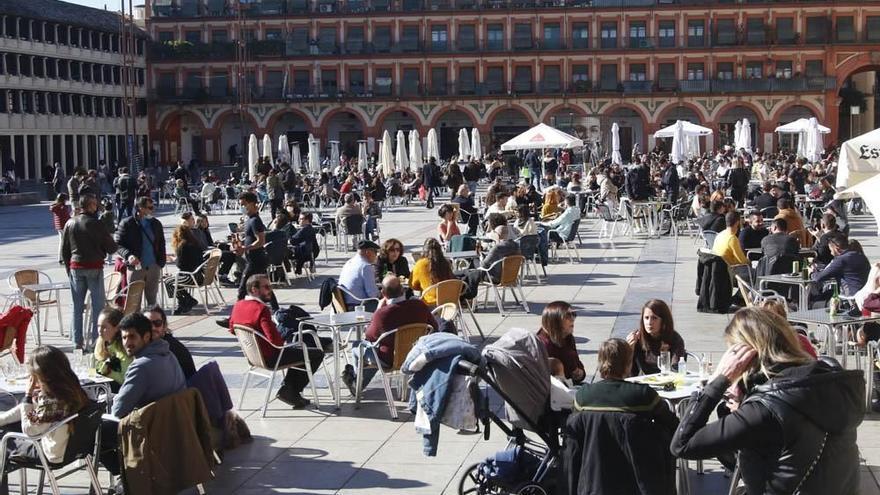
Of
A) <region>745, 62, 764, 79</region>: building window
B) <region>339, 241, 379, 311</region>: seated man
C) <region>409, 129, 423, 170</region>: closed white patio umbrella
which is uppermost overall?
<region>745, 62, 764, 79</region>: building window

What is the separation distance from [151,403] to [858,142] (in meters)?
6.88

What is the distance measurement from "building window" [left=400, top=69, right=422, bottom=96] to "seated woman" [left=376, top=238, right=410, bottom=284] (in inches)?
2100

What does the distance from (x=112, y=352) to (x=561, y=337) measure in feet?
10.0

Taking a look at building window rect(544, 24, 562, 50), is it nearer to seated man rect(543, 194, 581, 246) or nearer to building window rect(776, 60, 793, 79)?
building window rect(776, 60, 793, 79)

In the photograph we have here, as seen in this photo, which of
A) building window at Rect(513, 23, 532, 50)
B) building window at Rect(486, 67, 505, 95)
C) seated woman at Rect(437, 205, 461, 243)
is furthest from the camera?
building window at Rect(486, 67, 505, 95)

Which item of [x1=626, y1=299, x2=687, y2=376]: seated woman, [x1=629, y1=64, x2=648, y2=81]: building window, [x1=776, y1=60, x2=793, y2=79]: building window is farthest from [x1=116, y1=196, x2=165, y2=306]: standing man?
[x1=776, y1=60, x2=793, y2=79]: building window

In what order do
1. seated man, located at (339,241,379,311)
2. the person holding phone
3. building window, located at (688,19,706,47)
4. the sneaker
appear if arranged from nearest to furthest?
1. the person holding phone
2. the sneaker
3. seated man, located at (339,241,379,311)
4. building window, located at (688,19,706,47)

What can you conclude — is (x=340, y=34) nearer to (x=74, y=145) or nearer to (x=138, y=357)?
(x=74, y=145)

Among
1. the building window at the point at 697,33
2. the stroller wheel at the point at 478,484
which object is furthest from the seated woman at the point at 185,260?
the building window at the point at 697,33

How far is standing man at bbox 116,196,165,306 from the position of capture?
1356 cm

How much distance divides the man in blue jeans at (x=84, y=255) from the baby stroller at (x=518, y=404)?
653 centimetres

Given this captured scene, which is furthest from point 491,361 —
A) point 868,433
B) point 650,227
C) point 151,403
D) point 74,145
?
point 74,145

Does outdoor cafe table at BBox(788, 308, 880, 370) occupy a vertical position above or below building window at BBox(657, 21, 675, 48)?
below

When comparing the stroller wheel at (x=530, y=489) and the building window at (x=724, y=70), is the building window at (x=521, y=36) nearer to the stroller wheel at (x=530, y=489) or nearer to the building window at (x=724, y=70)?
the building window at (x=724, y=70)
